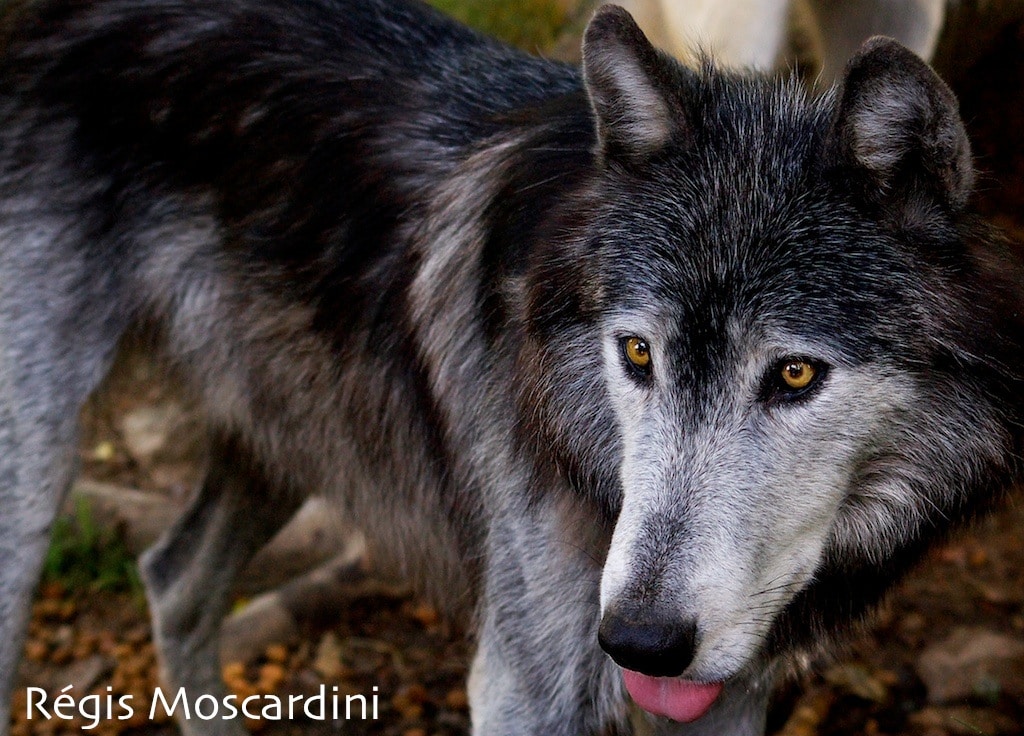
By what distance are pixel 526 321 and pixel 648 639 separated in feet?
2.54

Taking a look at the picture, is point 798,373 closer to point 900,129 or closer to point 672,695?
point 900,129

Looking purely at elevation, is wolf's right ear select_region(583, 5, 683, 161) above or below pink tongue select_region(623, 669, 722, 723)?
above

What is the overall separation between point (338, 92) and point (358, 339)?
2.11ft

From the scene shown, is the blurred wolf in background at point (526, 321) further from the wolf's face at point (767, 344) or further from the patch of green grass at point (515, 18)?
the patch of green grass at point (515, 18)

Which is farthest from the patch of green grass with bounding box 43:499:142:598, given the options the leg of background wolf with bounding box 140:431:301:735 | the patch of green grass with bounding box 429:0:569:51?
the patch of green grass with bounding box 429:0:569:51

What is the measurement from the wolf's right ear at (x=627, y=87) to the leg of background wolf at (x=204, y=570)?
198 cm

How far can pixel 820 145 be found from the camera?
7.40 feet

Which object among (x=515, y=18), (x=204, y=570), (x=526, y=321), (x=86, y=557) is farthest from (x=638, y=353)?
(x=515, y=18)

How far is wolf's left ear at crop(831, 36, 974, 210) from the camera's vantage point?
204 cm

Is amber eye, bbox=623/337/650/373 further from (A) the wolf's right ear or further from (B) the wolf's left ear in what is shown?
(B) the wolf's left ear

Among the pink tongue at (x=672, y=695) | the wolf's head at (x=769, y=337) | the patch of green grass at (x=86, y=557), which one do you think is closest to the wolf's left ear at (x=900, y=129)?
the wolf's head at (x=769, y=337)

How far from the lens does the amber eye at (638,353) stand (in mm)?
2262

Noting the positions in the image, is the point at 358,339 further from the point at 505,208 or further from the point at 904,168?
the point at 904,168

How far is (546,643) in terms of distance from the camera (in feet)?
8.65
